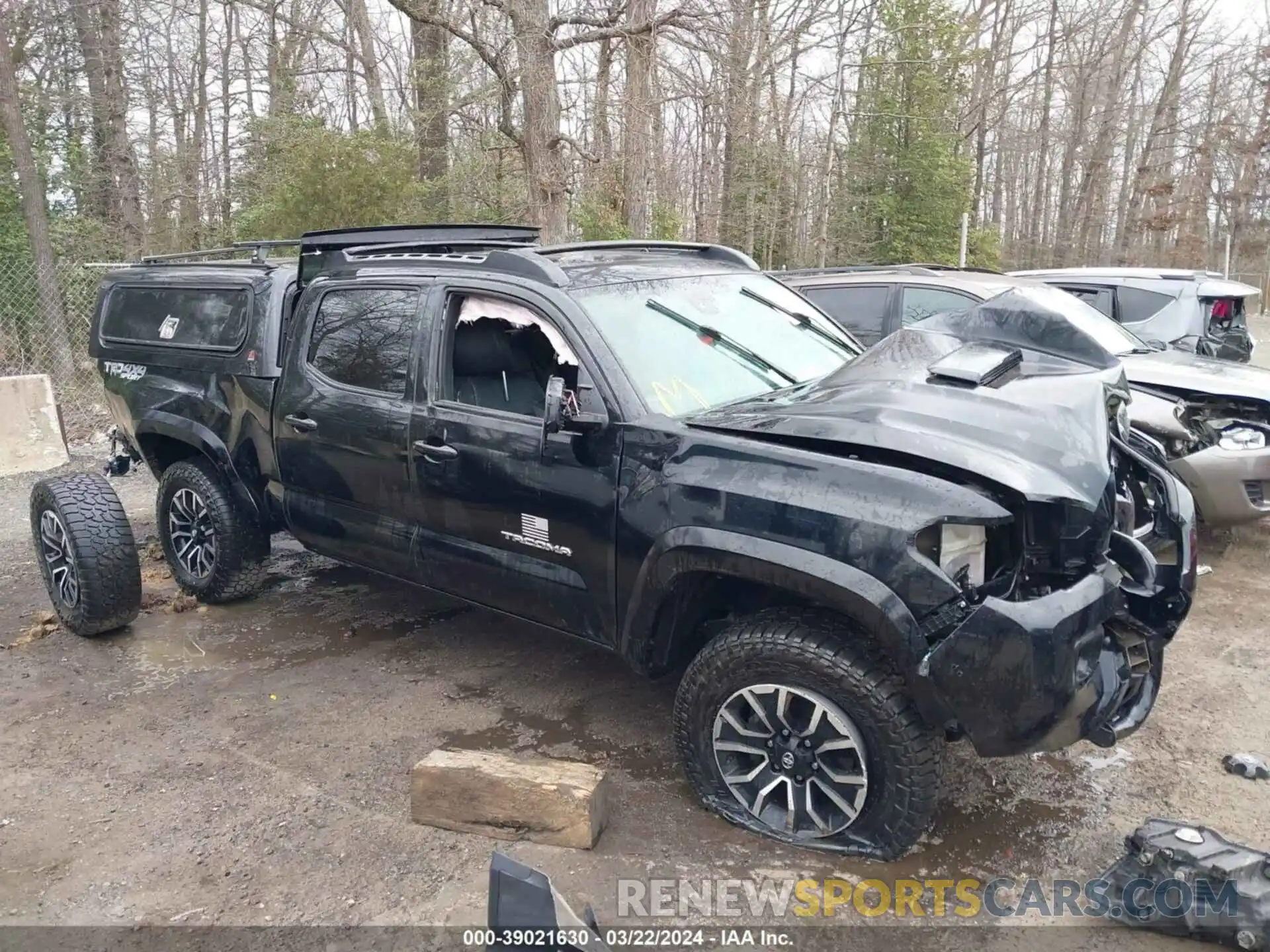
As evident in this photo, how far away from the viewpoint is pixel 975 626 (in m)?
2.63

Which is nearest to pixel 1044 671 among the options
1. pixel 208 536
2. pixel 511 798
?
pixel 511 798

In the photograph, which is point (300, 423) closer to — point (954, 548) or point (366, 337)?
point (366, 337)

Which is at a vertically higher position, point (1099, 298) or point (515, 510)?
point (1099, 298)

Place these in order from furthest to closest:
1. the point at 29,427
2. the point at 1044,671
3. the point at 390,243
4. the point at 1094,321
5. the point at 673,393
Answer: the point at 29,427, the point at 1094,321, the point at 390,243, the point at 673,393, the point at 1044,671

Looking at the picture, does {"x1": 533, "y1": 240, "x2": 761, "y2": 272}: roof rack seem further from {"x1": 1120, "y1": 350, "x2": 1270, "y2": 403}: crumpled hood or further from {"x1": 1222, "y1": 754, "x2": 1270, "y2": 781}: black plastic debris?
{"x1": 1222, "y1": 754, "x2": 1270, "y2": 781}: black plastic debris

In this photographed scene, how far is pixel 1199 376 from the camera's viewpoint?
5922mm

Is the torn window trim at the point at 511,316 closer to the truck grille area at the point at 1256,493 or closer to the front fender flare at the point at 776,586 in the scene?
the front fender flare at the point at 776,586

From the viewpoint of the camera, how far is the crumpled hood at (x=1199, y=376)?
5.67 m

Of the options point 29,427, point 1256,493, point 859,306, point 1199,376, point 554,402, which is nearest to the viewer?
point 554,402

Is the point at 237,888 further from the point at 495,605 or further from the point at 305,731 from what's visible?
the point at 495,605

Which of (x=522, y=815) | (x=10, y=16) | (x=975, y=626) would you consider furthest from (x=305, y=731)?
(x=10, y=16)

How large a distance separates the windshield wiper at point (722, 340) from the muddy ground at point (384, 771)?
154 cm

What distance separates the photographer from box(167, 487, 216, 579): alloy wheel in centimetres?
535

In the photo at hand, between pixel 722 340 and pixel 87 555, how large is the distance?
3.40 metres
